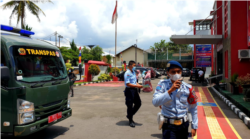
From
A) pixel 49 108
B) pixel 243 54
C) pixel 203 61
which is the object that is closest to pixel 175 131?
pixel 49 108

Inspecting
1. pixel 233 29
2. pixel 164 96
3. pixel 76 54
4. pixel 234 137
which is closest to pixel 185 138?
pixel 164 96

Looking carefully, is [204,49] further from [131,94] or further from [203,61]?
[131,94]

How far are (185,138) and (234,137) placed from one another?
278 centimetres

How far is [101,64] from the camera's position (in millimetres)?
24234

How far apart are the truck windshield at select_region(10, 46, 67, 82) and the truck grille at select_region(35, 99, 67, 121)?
1.80 ft

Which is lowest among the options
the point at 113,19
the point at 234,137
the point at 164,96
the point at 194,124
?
the point at 234,137

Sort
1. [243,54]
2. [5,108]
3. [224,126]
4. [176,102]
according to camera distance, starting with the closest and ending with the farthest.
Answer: [176,102], [5,108], [224,126], [243,54]

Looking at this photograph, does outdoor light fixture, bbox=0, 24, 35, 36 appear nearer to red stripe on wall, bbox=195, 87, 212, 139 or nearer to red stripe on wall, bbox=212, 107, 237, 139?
red stripe on wall, bbox=195, 87, 212, 139

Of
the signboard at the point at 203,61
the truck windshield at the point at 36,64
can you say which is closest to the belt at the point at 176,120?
the truck windshield at the point at 36,64

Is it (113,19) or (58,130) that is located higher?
(113,19)

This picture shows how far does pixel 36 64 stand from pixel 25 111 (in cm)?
109

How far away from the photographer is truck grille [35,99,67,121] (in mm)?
4236

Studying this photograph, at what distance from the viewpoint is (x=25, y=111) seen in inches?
157

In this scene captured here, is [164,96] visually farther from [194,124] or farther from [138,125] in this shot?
[138,125]
